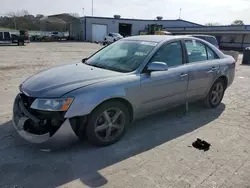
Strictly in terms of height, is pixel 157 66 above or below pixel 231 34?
below

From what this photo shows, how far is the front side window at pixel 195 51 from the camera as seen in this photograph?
4305 millimetres

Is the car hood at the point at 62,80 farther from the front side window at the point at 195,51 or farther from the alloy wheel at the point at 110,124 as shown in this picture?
the front side window at the point at 195,51

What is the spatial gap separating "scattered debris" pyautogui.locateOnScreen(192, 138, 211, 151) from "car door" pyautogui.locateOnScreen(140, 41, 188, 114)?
84cm

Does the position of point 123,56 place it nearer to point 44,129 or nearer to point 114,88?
point 114,88

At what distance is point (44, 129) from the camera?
2.82 metres

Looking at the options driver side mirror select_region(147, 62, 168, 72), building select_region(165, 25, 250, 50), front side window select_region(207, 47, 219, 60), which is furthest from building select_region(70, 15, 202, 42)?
driver side mirror select_region(147, 62, 168, 72)

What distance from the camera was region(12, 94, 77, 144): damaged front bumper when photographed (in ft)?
9.17

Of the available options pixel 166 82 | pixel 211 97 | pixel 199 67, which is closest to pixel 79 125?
pixel 166 82

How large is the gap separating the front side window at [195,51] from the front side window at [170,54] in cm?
27

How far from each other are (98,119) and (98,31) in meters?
42.9

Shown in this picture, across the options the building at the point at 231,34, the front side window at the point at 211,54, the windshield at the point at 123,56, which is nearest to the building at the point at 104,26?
the building at the point at 231,34

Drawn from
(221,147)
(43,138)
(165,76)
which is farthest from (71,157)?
(221,147)

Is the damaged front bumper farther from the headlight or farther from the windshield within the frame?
the windshield

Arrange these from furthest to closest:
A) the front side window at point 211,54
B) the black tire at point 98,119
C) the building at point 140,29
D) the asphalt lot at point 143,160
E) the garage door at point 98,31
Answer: the garage door at point 98,31, the building at point 140,29, the front side window at point 211,54, the black tire at point 98,119, the asphalt lot at point 143,160
